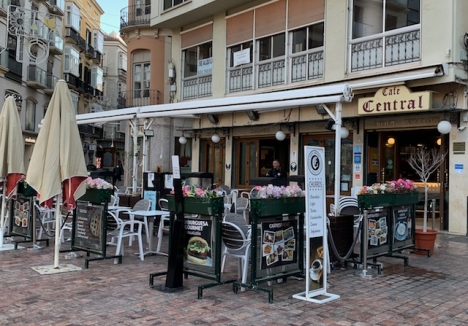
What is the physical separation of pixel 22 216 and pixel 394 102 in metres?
8.41

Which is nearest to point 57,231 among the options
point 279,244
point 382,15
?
point 279,244

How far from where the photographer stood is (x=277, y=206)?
5.82m

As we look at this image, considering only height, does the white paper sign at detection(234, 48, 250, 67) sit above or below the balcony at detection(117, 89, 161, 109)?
above

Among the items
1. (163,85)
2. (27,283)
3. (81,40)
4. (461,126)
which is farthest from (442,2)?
(81,40)

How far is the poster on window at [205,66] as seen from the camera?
17280mm

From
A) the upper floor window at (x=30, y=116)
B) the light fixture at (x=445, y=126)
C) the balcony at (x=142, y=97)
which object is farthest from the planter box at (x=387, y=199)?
the upper floor window at (x=30, y=116)

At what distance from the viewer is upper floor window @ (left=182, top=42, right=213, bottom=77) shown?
17438 mm

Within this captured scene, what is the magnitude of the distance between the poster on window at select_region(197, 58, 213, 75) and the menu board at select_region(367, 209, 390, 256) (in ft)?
36.2

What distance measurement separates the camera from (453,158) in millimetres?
11078

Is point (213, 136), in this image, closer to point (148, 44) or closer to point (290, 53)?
point (290, 53)

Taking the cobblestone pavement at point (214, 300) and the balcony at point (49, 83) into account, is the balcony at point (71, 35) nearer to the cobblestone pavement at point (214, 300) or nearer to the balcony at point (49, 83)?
the balcony at point (49, 83)

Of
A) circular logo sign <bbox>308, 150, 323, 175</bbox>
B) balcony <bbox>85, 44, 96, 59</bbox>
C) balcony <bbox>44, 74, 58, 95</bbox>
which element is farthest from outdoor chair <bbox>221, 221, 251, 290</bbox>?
balcony <bbox>85, 44, 96, 59</bbox>

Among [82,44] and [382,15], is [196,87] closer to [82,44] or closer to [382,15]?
[382,15]

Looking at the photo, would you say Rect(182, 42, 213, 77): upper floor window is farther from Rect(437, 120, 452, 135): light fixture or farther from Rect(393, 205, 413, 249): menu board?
Rect(393, 205, 413, 249): menu board
